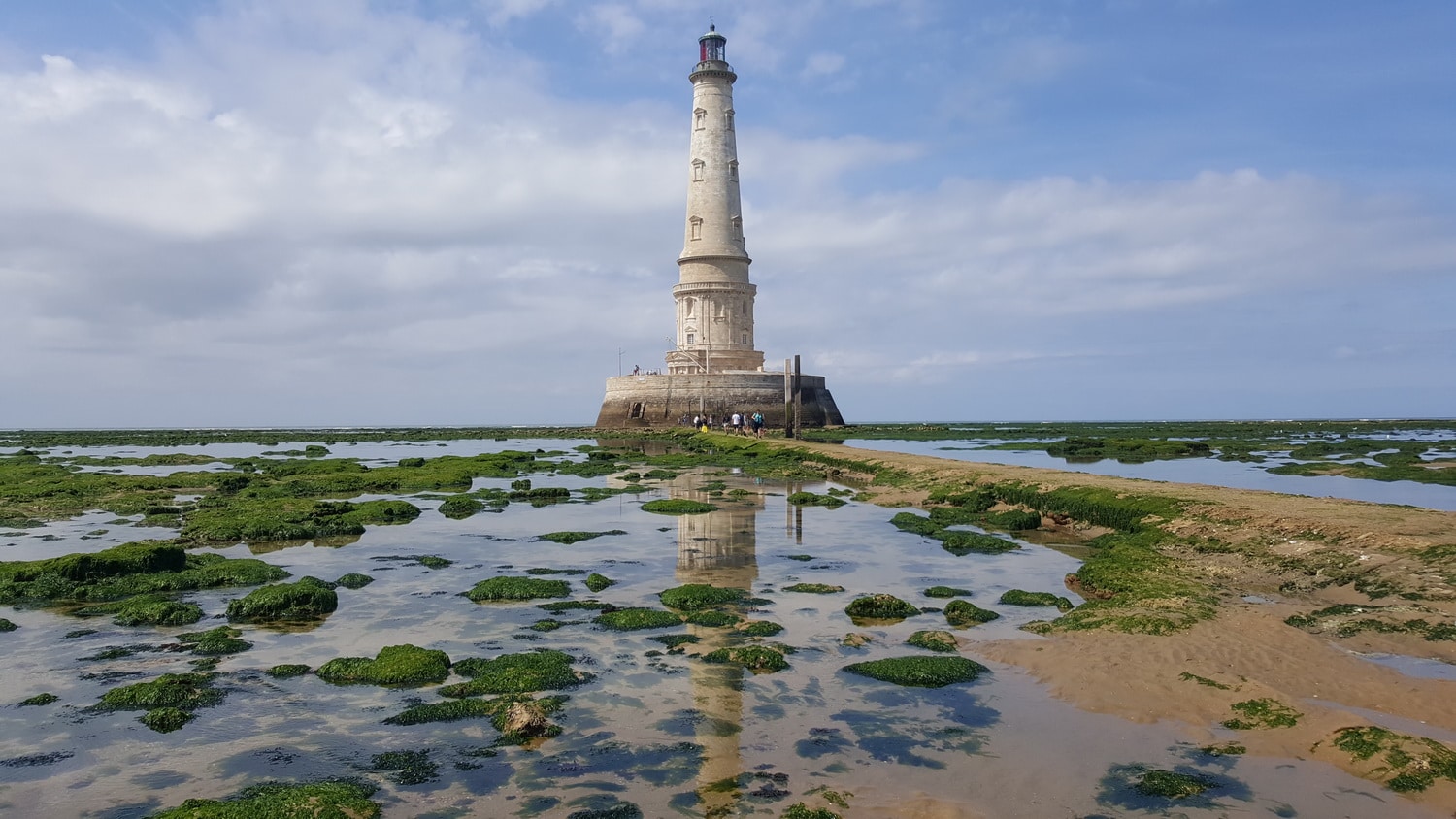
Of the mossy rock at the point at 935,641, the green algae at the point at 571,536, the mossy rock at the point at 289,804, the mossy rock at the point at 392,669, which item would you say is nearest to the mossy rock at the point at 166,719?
the mossy rock at the point at 392,669

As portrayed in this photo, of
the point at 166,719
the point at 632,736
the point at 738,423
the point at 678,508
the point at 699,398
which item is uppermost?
the point at 699,398

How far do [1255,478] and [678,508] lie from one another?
19.5m

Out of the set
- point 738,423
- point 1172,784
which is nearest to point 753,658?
point 1172,784

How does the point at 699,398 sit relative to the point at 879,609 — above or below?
above

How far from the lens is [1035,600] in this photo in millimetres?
11680

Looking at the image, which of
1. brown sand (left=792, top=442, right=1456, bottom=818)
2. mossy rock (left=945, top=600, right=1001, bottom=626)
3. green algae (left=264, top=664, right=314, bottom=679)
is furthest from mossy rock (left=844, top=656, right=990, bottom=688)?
green algae (left=264, top=664, right=314, bottom=679)

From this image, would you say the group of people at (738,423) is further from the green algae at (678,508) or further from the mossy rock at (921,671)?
the mossy rock at (921,671)

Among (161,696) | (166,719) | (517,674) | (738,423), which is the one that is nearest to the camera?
(166,719)

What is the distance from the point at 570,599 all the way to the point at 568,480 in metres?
18.5

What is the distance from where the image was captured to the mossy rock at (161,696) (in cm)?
789

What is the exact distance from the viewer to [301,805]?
591 cm

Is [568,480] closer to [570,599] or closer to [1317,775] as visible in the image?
[570,599]

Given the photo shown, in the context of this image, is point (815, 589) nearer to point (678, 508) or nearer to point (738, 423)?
point (678, 508)

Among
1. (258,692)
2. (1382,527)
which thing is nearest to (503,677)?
(258,692)
